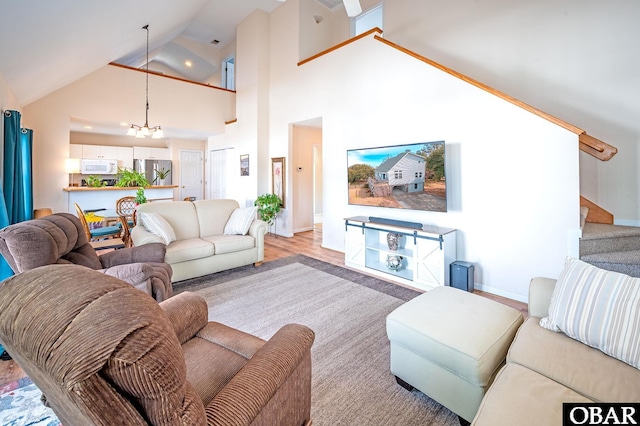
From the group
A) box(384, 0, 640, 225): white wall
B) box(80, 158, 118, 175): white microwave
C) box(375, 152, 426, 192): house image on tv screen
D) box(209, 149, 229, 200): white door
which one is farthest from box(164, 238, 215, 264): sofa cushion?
box(80, 158, 118, 175): white microwave

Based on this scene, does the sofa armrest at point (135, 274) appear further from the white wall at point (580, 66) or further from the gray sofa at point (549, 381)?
the white wall at point (580, 66)

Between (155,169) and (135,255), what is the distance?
242 inches

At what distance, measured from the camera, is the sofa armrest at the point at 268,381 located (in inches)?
36.1

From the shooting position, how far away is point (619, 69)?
3092 millimetres

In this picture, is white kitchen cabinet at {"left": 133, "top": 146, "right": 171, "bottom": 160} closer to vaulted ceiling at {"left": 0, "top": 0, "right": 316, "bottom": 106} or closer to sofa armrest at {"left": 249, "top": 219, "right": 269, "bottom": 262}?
vaulted ceiling at {"left": 0, "top": 0, "right": 316, "bottom": 106}

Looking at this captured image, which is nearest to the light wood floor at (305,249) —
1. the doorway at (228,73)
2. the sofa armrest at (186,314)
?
the sofa armrest at (186,314)

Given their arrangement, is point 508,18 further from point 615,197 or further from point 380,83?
point 615,197

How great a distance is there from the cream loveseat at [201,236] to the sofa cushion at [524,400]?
3316mm

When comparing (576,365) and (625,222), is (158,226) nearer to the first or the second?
(576,365)

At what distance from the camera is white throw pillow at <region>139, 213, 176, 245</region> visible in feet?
11.7

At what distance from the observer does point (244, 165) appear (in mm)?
6809

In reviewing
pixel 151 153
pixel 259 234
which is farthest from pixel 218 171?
pixel 259 234

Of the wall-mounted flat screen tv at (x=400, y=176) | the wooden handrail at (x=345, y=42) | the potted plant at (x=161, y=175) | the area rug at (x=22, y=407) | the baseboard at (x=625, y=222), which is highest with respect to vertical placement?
the wooden handrail at (x=345, y=42)

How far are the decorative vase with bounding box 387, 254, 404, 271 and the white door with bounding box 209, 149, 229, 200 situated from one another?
5.31 metres
